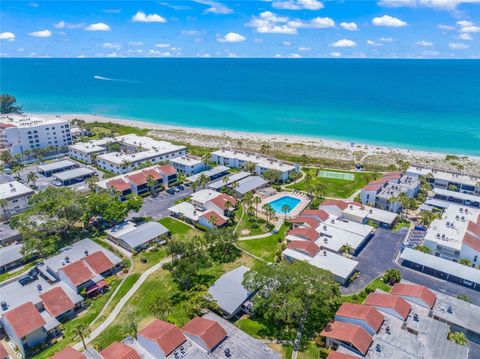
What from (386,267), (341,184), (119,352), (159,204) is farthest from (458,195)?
(119,352)

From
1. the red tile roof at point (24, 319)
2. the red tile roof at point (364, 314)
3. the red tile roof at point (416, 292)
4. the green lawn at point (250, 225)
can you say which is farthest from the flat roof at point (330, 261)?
the red tile roof at point (24, 319)

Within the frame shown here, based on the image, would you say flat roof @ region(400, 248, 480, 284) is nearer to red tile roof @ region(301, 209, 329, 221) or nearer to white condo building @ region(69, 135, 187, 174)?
red tile roof @ region(301, 209, 329, 221)

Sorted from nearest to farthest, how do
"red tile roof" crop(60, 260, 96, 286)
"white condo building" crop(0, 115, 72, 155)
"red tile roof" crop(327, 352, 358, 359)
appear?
"red tile roof" crop(327, 352, 358, 359), "red tile roof" crop(60, 260, 96, 286), "white condo building" crop(0, 115, 72, 155)

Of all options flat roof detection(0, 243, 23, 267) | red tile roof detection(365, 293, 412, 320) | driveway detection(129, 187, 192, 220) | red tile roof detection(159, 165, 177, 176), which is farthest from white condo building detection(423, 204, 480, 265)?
flat roof detection(0, 243, 23, 267)

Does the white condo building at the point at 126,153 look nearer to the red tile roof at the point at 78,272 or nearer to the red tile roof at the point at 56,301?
the red tile roof at the point at 78,272

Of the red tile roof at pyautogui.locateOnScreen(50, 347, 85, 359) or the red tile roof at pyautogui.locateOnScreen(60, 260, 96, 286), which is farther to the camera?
the red tile roof at pyautogui.locateOnScreen(60, 260, 96, 286)

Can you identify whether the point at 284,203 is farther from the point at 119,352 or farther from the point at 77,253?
the point at 119,352
